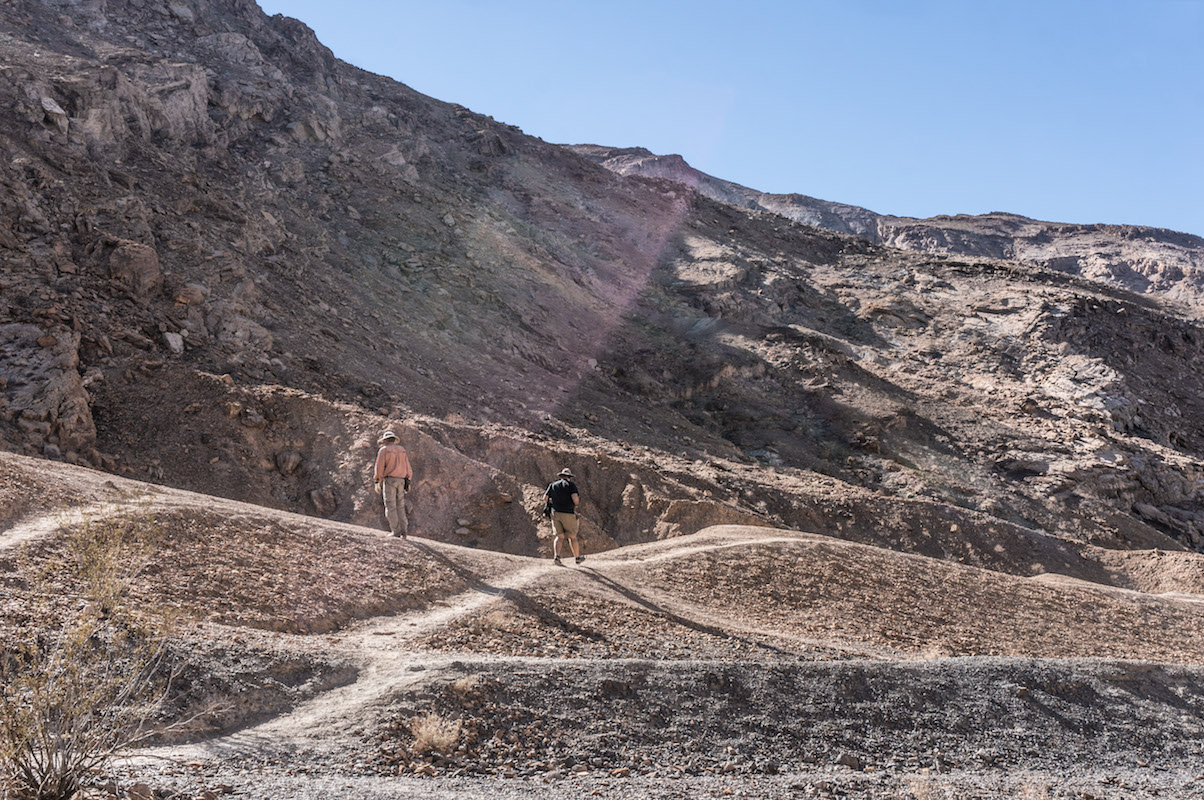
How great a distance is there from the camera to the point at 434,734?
608 cm

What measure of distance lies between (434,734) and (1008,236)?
222 feet

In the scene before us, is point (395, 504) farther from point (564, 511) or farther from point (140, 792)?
point (140, 792)

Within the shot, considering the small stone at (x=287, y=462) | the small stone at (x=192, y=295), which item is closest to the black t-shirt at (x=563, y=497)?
the small stone at (x=287, y=462)

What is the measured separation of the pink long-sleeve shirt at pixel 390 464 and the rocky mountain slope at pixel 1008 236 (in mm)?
49544

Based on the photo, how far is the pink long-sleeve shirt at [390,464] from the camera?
1140 cm

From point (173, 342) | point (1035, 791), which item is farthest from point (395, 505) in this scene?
point (1035, 791)

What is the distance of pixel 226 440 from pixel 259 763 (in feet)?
30.9

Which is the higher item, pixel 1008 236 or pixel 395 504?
pixel 1008 236

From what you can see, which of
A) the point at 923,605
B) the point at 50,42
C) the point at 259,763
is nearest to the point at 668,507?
the point at 923,605

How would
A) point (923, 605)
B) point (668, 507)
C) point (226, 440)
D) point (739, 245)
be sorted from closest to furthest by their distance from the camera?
point (923, 605), point (226, 440), point (668, 507), point (739, 245)

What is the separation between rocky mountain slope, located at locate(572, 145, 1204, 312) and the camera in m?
59.3

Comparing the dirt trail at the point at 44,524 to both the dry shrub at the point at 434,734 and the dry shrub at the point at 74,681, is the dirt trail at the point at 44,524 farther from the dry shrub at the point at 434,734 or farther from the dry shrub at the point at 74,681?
the dry shrub at the point at 434,734

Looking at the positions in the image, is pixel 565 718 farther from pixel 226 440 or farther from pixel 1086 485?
pixel 1086 485

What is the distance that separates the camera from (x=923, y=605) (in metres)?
12.5
